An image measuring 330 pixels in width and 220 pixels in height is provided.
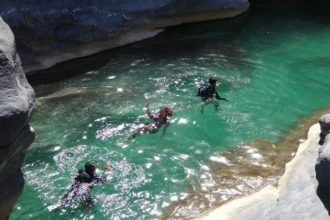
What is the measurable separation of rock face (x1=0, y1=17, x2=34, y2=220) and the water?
107 inches

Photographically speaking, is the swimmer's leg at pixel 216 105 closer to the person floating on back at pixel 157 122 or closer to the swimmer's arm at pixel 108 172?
the person floating on back at pixel 157 122

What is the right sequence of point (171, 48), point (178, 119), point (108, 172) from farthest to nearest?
1. point (171, 48)
2. point (178, 119)
3. point (108, 172)

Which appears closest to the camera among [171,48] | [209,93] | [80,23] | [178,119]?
[178,119]

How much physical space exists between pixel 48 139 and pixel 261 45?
9.97 metres

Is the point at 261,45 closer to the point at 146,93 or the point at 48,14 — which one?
the point at 146,93

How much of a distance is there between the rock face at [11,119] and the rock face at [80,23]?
33.6ft

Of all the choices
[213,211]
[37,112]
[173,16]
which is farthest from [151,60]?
[213,211]

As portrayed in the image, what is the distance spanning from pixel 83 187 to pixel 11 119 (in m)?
4.32

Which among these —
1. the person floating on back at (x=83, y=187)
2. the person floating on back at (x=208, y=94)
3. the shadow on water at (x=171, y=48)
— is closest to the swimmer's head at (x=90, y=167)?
the person floating on back at (x=83, y=187)

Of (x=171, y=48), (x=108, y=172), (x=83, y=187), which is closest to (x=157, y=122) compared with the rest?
(x=108, y=172)

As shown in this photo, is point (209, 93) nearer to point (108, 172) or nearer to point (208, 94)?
point (208, 94)

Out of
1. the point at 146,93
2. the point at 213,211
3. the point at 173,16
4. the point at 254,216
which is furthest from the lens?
the point at 173,16

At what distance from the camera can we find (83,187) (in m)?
Answer: 10.1

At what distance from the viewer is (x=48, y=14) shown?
17344mm
